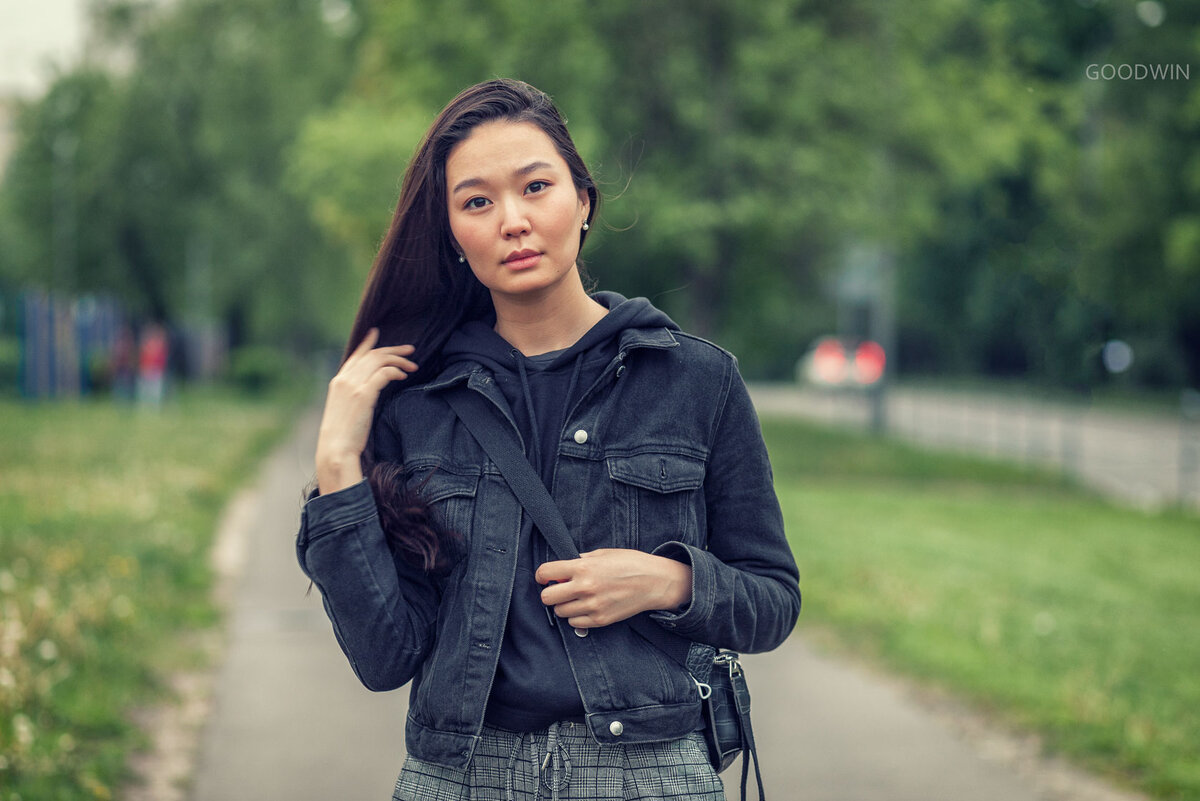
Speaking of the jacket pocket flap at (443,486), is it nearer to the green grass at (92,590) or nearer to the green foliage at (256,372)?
the green grass at (92,590)

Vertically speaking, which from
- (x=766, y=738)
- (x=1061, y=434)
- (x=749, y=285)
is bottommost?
(x=766, y=738)

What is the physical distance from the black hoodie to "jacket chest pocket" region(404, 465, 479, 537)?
0.30ft

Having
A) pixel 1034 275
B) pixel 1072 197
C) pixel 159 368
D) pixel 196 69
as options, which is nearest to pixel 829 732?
pixel 1034 275

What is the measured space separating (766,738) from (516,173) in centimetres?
423

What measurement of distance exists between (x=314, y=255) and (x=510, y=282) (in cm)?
3363

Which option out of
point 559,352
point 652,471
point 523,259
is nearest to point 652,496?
point 652,471

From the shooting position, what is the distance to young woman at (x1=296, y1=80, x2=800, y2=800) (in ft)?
6.42

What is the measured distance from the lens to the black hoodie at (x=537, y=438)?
1959mm

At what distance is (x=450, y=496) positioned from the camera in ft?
6.65

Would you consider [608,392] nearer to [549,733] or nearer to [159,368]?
[549,733]

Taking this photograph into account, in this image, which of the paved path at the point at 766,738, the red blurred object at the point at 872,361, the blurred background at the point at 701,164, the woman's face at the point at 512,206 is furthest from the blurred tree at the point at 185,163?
the woman's face at the point at 512,206

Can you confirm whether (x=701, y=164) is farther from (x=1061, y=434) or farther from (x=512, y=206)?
(x=512, y=206)

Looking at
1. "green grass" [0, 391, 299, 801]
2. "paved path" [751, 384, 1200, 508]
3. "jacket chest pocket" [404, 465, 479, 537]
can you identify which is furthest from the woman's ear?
"paved path" [751, 384, 1200, 508]

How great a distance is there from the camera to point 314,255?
114 ft
